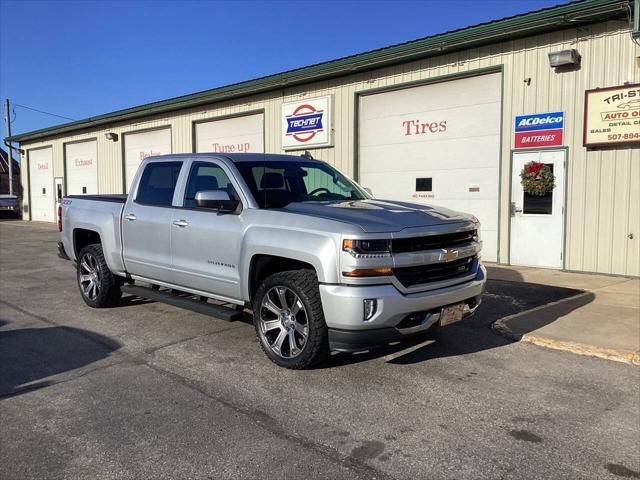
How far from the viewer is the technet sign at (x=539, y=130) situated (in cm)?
1071

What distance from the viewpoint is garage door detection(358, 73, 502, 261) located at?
11.9 metres

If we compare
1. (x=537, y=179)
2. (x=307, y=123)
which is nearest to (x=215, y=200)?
(x=537, y=179)

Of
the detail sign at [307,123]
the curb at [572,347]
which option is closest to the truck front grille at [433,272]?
the curb at [572,347]

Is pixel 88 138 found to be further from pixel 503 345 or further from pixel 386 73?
pixel 503 345

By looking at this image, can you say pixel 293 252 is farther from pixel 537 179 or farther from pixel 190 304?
pixel 537 179

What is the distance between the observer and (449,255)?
472cm

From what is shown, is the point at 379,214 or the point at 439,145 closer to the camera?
the point at 379,214

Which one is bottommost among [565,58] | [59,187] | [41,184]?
[59,187]

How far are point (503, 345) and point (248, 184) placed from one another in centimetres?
314

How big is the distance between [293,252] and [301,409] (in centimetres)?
129

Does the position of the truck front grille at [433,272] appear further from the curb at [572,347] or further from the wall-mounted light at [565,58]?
the wall-mounted light at [565,58]

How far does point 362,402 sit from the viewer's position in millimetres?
4191

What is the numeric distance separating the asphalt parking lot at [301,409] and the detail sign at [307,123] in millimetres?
9585

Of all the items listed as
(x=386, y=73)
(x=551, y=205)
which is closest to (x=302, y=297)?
(x=551, y=205)
